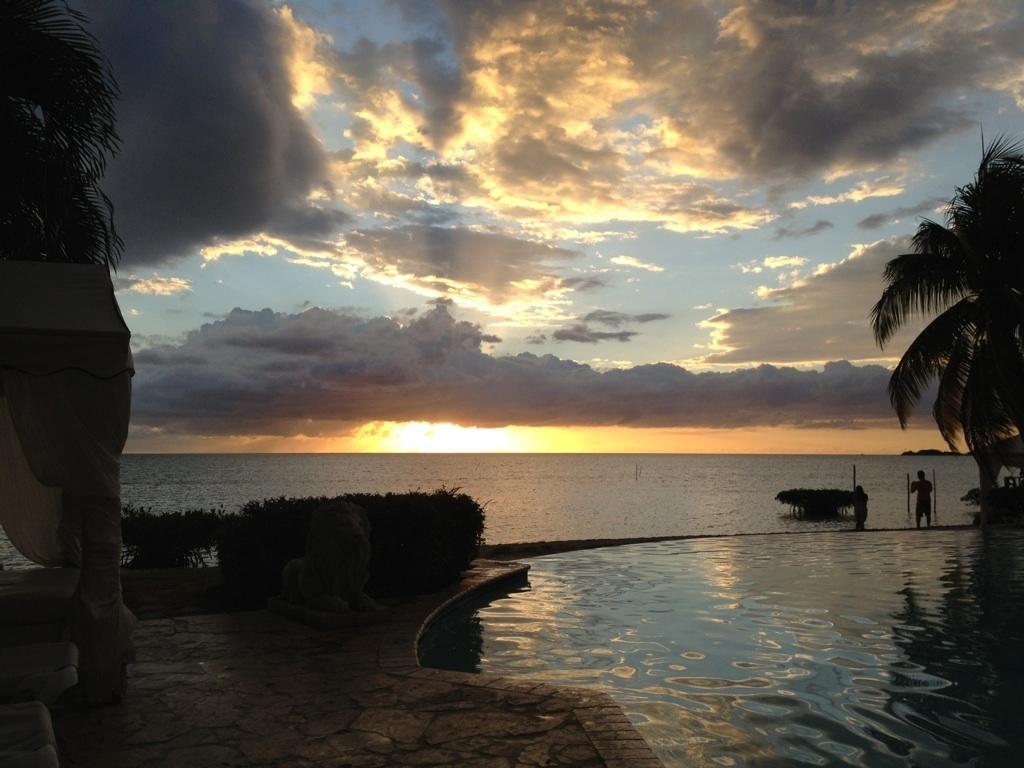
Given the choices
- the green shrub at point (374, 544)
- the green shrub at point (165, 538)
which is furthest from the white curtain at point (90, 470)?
the green shrub at point (165, 538)

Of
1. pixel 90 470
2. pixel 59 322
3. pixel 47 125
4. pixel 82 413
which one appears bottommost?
pixel 90 470

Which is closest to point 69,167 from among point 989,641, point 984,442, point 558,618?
point 558,618

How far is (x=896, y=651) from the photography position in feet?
30.5

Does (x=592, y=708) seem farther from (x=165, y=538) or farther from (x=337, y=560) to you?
(x=165, y=538)

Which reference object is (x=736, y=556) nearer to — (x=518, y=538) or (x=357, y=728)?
(x=357, y=728)

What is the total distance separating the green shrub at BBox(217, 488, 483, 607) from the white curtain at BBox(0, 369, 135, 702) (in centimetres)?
439

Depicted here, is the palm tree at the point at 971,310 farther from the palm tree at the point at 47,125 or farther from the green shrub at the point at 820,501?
the green shrub at the point at 820,501

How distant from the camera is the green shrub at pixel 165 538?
17.4 m

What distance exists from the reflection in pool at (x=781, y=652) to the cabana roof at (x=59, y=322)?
509 centimetres

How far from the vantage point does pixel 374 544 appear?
11711 millimetres

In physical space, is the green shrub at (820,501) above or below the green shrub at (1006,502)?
below

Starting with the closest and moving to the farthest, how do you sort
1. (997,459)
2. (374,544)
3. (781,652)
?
(781,652), (374,544), (997,459)

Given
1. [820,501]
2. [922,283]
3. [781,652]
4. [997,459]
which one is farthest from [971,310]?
[820,501]

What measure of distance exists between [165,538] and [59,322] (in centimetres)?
1295
